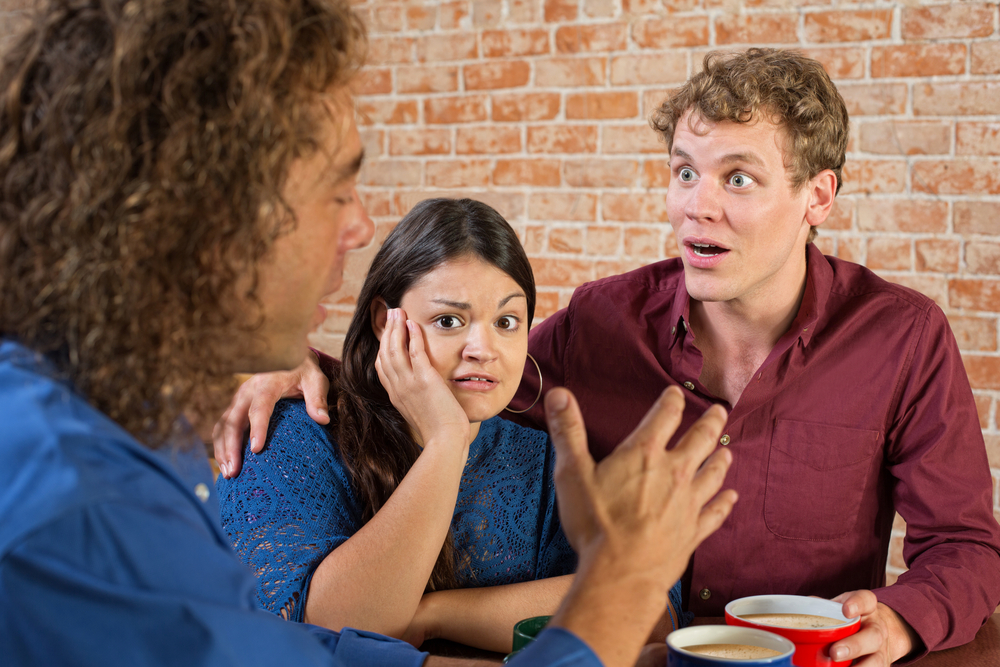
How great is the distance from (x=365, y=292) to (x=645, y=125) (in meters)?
1.32

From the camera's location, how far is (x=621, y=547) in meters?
0.73

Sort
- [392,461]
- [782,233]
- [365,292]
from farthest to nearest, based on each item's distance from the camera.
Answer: [782,233] < [365,292] < [392,461]

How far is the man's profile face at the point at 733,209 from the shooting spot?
1.65m

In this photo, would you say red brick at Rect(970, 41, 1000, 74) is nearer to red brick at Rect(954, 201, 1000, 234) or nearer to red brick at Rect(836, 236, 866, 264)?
red brick at Rect(954, 201, 1000, 234)

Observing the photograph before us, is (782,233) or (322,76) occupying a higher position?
(322,76)

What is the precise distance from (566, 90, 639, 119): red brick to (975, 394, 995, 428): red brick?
1.22 m

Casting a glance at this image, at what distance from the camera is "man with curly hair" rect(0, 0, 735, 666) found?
56 cm

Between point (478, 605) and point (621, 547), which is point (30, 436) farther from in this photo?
point (478, 605)

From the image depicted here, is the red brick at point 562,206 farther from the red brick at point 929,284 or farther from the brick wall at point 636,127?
the red brick at point 929,284

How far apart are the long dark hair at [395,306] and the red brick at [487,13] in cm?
134

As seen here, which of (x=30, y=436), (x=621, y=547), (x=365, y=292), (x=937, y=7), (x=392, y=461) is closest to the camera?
(x=30, y=436)

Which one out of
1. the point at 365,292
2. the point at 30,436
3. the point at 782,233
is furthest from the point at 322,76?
the point at 782,233

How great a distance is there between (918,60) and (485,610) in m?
1.88

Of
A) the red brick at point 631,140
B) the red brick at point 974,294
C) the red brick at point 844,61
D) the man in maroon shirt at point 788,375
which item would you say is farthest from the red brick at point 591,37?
the red brick at point 974,294
